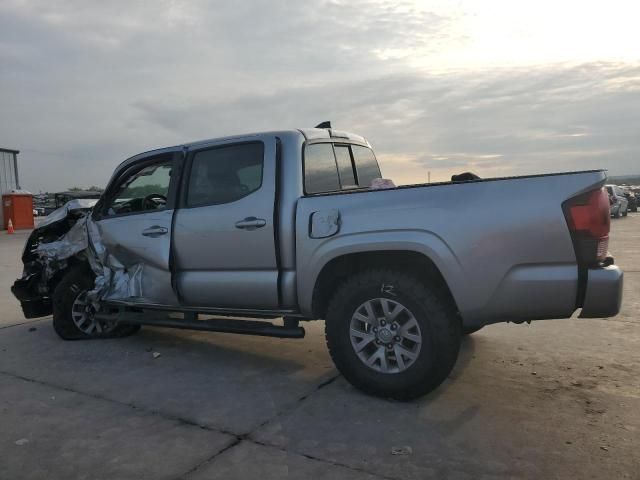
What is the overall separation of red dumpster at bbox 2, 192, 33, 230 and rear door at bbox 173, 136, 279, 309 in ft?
73.4

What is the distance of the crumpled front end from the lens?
5.51 meters

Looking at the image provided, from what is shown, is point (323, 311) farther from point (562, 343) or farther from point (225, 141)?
point (562, 343)

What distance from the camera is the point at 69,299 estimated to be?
5.72 metres

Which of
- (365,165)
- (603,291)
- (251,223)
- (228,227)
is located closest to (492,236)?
(603,291)

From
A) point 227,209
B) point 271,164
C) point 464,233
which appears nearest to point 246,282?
point 227,209

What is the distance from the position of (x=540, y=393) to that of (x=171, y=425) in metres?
2.62

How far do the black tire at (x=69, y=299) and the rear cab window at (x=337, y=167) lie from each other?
9.45 ft

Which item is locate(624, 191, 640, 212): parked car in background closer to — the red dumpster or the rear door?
the red dumpster

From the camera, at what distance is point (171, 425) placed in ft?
11.7

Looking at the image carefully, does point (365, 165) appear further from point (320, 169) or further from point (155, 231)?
point (155, 231)

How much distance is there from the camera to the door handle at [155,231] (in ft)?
16.1

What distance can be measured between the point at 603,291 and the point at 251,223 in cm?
253

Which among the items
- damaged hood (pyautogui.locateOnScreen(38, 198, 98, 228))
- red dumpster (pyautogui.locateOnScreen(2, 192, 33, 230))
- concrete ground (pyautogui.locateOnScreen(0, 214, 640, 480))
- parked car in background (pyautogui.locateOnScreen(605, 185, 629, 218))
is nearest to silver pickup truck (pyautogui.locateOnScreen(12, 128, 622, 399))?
damaged hood (pyautogui.locateOnScreen(38, 198, 98, 228))

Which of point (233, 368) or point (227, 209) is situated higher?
point (227, 209)
